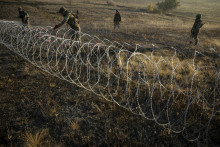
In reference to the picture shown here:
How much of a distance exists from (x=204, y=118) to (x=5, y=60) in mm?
9698

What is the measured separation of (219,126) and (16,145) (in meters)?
5.85

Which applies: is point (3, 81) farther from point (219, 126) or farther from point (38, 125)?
point (219, 126)

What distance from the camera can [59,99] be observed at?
5.45 meters

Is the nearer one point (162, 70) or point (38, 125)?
point (38, 125)

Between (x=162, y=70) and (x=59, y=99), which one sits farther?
(x=162, y=70)

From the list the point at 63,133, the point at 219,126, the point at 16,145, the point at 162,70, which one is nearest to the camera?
the point at 16,145

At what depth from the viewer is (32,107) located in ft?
16.2

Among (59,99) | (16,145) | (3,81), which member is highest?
(3,81)

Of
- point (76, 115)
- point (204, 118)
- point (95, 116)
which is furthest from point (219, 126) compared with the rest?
point (76, 115)

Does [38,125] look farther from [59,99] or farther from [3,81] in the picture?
[3,81]

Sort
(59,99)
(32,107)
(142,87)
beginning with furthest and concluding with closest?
1. (142,87)
2. (59,99)
3. (32,107)

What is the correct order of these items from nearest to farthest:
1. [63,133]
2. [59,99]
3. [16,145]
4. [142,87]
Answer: [16,145] < [63,133] < [59,99] < [142,87]

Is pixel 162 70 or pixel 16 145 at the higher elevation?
pixel 162 70

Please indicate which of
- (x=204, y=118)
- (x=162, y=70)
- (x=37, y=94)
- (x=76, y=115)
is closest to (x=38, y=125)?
(x=76, y=115)
